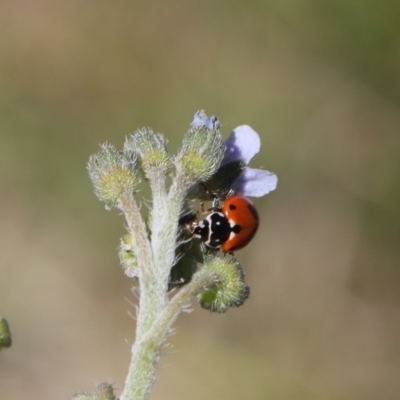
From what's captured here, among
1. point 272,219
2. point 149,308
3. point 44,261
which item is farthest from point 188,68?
point 149,308

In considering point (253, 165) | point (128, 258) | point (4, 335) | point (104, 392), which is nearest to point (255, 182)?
point (128, 258)

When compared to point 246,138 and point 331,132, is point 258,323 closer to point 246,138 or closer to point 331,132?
point 331,132

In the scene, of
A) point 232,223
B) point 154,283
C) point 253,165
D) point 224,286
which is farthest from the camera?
point 253,165

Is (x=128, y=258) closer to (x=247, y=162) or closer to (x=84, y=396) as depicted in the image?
(x=84, y=396)

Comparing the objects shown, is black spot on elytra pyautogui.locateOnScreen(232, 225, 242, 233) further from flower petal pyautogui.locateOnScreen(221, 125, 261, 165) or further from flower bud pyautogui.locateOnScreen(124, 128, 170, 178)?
flower bud pyautogui.locateOnScreen(124, 128, 170, 178)

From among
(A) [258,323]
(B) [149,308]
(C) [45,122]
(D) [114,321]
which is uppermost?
(C) [45,122]

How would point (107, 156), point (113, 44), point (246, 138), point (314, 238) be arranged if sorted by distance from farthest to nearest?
1. point (113, 44)
2. point (314, 238)
3. point (246, 138)
4. point (107, 156)

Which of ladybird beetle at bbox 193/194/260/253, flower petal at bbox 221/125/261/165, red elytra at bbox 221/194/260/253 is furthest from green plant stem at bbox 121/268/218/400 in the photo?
flower petal at bbox 221/125/261/165
